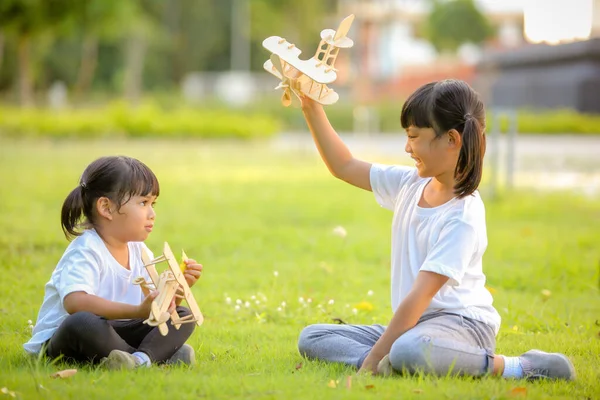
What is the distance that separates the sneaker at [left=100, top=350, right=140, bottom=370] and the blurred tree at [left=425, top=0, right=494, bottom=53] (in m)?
40.0

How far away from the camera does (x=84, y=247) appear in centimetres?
316

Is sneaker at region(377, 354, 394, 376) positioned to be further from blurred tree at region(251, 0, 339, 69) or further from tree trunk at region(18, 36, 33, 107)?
blurred tree at region(251, 0, 339, 69)

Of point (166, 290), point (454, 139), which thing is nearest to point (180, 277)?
point (166, 290)

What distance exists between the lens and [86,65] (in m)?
43.2

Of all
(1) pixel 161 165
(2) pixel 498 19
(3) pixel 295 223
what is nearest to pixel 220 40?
(2) pixel 498 19

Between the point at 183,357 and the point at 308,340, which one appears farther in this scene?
the point at 308,340

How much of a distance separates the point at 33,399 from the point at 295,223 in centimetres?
550

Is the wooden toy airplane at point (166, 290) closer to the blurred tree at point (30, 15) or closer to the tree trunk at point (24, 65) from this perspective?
the blurred tree at point (30, 15)

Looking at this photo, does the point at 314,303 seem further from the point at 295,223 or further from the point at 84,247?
the point at 295,223

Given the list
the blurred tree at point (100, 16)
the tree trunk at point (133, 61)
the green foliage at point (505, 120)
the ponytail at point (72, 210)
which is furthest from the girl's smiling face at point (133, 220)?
the tree trunk at point (133, 61)

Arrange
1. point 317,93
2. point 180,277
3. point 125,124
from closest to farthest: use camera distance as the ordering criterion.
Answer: point 180,277 → point 317,93 → point 125,124

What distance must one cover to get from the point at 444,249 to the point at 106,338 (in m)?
1.22

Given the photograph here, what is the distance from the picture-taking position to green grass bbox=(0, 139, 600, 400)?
9.62 feet

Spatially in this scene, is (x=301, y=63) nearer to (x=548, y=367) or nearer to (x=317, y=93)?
(x=317, y=93)
